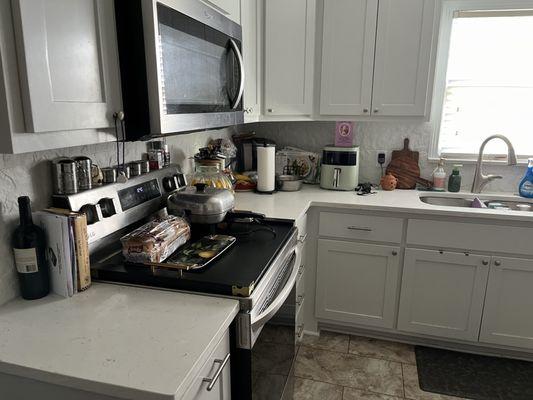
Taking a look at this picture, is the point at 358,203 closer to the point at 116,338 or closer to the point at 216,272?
the point at 216,272

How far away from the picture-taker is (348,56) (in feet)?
7.80

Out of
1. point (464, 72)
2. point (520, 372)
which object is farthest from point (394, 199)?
point (520, 372)

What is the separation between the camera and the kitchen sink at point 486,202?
7.70 ft

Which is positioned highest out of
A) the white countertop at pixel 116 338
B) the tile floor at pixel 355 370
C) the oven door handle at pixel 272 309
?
the white countertop at pixel 116 338

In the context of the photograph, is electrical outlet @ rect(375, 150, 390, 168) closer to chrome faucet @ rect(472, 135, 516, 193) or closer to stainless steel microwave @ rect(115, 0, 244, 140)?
chrome faucet @ rect(472, 135, 516, 193)

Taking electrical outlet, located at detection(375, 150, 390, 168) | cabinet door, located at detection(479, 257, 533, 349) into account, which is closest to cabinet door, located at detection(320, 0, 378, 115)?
electrical outlet, located at detection(375, 150, 390, 168)

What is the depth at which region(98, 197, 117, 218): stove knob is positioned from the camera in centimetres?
132

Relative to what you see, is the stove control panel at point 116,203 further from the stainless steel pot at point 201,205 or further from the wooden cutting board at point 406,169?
the wooden cutting board at point 406,169

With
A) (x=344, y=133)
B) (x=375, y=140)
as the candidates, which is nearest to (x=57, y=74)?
(x=344, y=133)

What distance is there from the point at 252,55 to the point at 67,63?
1.51 m

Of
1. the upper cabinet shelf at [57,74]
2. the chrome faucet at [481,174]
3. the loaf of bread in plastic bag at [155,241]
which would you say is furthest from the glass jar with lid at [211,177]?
the chrome faucet at [481,174]

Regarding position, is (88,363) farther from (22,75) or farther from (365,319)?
(365,319)

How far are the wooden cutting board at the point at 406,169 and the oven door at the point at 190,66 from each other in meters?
1.43

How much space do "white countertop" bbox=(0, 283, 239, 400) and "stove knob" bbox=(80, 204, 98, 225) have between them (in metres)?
0.22
